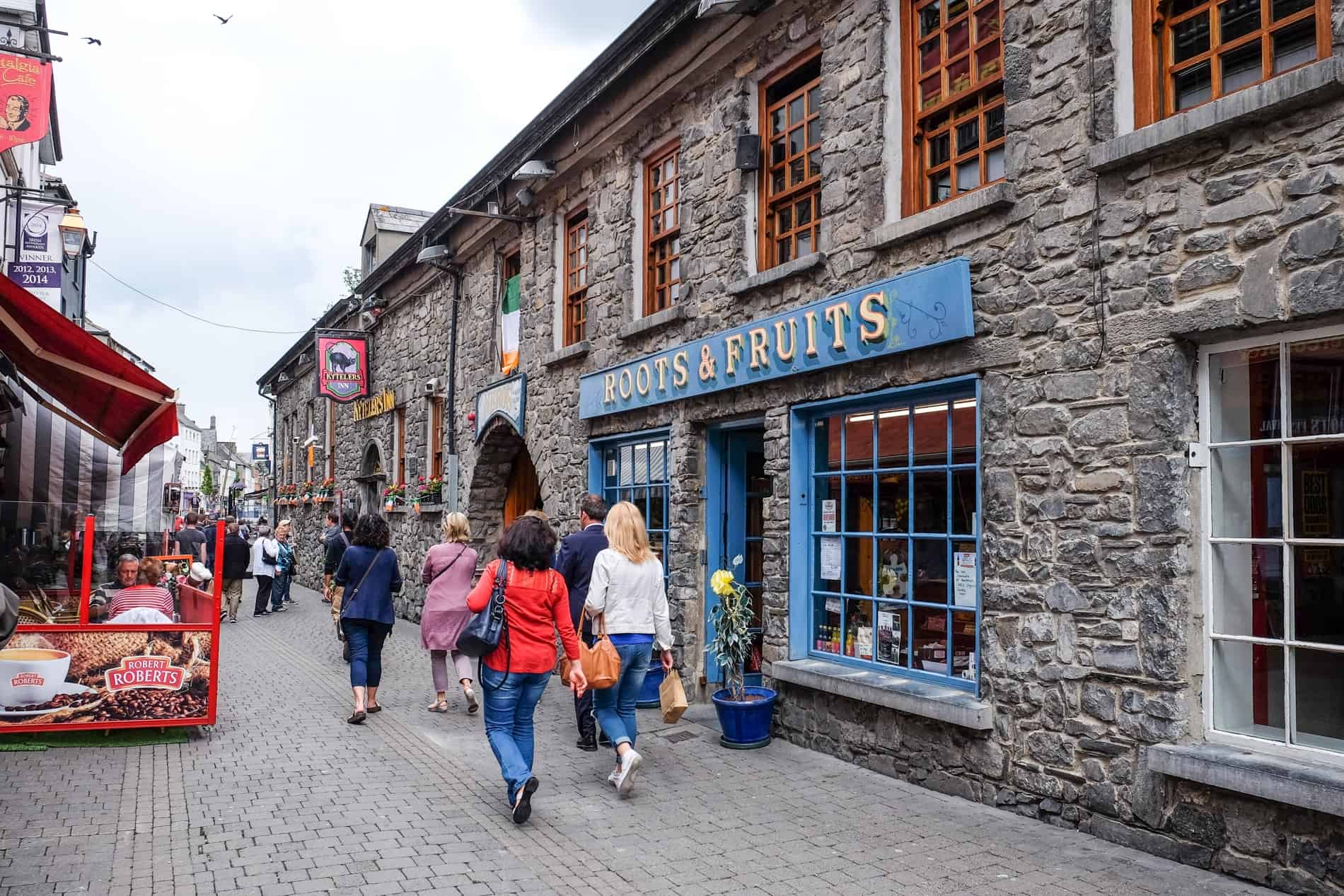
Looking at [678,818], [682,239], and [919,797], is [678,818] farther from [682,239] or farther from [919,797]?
[682,239]

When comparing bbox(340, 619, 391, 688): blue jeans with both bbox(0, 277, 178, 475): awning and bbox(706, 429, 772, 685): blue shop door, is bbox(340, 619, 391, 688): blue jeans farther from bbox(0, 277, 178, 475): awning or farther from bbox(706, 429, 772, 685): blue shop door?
bbox(706, 429, 772, 685): blue shop door

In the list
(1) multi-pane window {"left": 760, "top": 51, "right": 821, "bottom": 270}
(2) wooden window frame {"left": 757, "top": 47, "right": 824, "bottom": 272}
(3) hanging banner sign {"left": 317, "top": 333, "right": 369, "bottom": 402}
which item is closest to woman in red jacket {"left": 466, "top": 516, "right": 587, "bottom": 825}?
(2) wooden window frame {"left": 757, "top": 47, "right": 824, "bottom": 272}

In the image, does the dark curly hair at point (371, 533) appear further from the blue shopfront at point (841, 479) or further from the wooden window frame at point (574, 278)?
the wooden window frame at point (574, 278)

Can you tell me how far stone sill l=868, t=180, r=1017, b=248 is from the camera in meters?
5.61

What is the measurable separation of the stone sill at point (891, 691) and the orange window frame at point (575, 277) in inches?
216

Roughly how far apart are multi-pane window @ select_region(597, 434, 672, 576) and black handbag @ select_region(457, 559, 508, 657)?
3.58m

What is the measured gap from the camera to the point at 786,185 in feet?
26.1

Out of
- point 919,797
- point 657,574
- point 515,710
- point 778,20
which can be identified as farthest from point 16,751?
point 778,20

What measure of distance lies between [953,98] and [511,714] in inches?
182

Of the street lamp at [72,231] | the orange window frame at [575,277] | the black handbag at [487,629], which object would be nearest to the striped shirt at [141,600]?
the black handbag at [487,629]

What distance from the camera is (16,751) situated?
6.89m

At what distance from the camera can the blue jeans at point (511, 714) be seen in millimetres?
5453

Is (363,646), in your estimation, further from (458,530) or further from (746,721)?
(746,721)

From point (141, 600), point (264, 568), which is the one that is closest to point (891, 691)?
point (141, 600)
